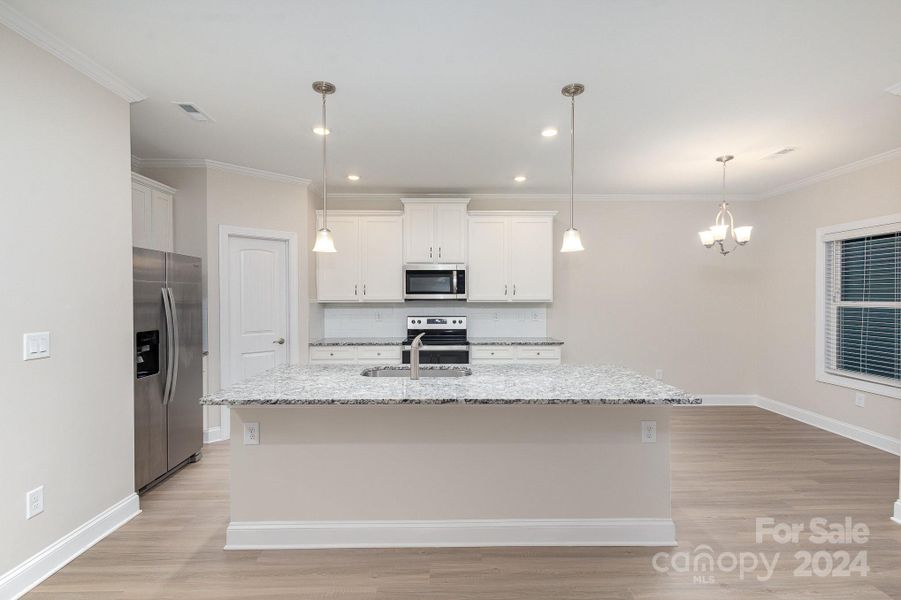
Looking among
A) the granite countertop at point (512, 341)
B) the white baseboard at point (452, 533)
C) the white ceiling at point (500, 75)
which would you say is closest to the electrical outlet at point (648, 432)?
the white baseboard at point (452, 533)

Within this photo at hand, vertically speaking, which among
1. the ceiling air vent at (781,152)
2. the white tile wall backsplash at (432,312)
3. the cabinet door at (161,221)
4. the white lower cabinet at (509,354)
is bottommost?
the white lower cabinet at (509,354)

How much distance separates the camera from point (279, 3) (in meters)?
1.81

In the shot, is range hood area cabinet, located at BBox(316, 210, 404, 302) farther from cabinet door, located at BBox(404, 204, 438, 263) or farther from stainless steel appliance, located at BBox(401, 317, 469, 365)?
stainless steel appliance, located at BBox(401, 317, 469, 365)

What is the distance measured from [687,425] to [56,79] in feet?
17.9

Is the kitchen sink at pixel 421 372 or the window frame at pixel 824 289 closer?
the kitchen sink at pixel 421 372

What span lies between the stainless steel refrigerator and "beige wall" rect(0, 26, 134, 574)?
200 millimetres

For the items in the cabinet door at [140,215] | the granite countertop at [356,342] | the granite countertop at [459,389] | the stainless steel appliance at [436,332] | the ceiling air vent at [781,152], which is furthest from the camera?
the stainless steel appliance at [436,332]

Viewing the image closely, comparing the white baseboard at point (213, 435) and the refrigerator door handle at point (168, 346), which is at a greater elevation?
the refrigerator door handle at point (168, 346)

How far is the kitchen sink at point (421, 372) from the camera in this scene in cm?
269

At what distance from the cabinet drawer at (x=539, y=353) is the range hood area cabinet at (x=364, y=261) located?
1.48 metres

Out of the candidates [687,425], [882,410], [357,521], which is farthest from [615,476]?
[882,410]

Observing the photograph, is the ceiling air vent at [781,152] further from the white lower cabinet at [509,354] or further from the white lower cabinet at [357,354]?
the white lower cabinet at [357,354]

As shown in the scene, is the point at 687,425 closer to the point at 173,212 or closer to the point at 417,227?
the point at 417,227

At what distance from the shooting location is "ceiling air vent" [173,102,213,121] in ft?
8.97
